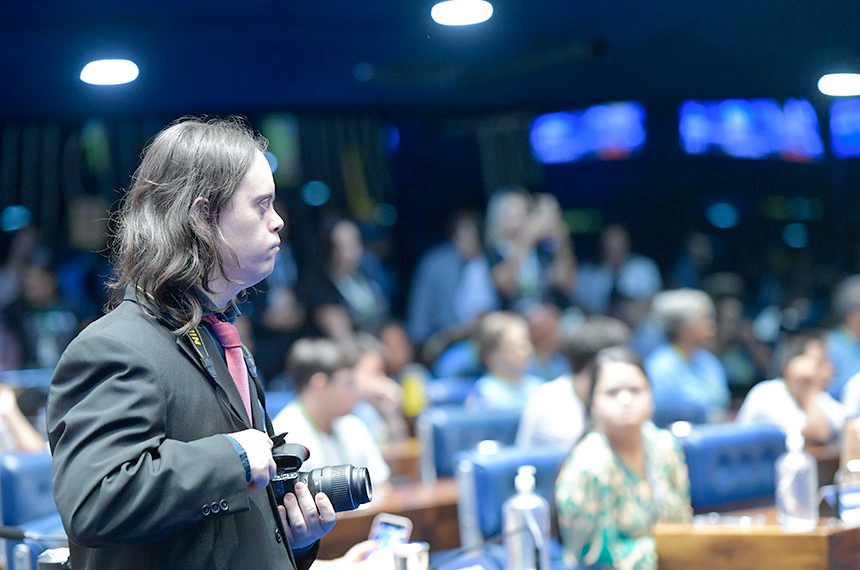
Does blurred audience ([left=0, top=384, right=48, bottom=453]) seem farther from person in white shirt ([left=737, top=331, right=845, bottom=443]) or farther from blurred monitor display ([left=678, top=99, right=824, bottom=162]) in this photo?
blurred monitor display ([left=678, top=99, right=824, bottom=162])

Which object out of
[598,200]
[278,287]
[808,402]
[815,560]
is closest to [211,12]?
[278,287]

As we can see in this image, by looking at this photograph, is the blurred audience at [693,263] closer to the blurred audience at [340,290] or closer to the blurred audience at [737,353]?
the blurred audience at [737,353]

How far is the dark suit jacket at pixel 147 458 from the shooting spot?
1.14m

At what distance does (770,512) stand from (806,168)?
5.47 meters

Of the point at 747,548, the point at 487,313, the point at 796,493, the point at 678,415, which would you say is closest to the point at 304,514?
the point at 747,548

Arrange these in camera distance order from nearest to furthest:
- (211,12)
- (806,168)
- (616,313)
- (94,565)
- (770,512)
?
(94,565)
(770,512)
(211,12)
(616,313)
(806,168)

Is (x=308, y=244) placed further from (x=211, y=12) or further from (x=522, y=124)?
(x=211, y=12)

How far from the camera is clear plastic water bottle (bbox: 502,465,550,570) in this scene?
2.38m

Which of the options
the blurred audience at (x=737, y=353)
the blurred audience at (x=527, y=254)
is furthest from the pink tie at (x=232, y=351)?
the blurred audience at (x=737, y=353)

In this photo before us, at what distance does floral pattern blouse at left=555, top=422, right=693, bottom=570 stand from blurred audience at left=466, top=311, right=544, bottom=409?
1850mm

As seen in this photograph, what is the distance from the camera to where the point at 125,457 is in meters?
1.15

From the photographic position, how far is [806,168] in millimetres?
8203

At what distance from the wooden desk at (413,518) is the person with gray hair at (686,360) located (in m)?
1.79

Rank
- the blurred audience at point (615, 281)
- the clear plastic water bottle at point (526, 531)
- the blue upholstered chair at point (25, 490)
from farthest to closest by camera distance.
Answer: the blurred audience at point (615, 281) < the blue upholstered chair at point (25, 490) < the clear plastic water bottle at point (526, 531)
